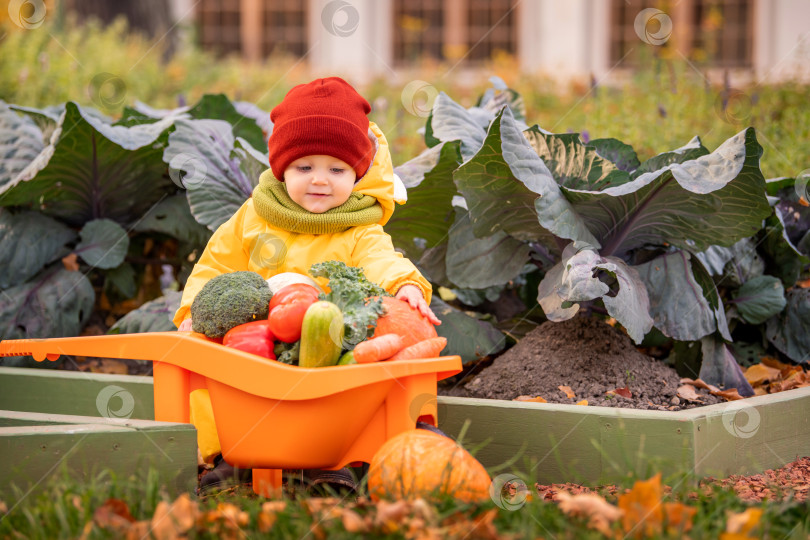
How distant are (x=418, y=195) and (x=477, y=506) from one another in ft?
5.18

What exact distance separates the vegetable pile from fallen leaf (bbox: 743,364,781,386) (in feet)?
5.02

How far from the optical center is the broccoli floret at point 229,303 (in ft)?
7.00


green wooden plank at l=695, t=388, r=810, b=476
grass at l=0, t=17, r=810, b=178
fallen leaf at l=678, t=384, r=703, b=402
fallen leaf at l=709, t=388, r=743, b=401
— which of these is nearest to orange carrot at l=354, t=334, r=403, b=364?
green wooden plank at l=695, t=388, r=810, b=476

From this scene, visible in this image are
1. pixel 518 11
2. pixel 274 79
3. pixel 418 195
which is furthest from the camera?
pixel 518 11

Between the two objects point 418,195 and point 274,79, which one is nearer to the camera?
point 418,195

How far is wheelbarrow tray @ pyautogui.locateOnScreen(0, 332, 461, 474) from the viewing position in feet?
6.38

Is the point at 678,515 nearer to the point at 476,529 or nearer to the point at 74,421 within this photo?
the point at 476,529

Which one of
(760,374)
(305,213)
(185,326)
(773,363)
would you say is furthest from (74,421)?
(773,363)

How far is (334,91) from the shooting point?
251 cm

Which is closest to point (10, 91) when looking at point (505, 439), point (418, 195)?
point (418, 195)

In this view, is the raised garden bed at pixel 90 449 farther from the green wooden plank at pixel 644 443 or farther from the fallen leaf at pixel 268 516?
the green wooden plank at pixel 644 443

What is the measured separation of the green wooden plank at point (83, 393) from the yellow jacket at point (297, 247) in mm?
442

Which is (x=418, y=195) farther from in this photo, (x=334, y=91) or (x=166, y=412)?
(x=166, y=412)

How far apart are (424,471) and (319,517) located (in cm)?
30
